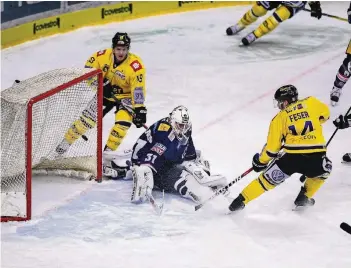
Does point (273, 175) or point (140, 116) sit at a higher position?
point (140, 116)

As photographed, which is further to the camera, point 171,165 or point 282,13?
point 282,13

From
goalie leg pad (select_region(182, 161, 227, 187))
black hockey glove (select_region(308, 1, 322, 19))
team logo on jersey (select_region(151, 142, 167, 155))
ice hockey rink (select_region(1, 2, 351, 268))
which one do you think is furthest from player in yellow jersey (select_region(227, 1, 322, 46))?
team logo on jersey (select_region(151, 142, 167, 155))

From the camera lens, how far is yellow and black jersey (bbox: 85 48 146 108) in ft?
21.0

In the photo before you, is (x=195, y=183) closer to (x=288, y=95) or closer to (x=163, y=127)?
(x=163, y=127)

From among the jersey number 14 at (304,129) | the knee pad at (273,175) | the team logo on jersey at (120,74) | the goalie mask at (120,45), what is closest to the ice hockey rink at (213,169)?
the knee pad at (273,175)

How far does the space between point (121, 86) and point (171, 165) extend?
78 centimetres

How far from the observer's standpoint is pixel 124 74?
21.2 feet

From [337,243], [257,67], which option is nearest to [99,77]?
[337,243]

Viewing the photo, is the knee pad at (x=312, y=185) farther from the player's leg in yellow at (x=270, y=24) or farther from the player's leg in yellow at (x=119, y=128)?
the player's leg in yellow at (x=270, y=24)

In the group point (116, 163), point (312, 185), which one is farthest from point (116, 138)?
point (312, 185)

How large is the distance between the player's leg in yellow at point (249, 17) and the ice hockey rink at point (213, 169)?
84 millimetres

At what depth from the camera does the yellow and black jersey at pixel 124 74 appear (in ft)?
21.0

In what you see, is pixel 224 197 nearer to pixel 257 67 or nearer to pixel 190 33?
pixel 257 67

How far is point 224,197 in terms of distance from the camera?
19.8ft
